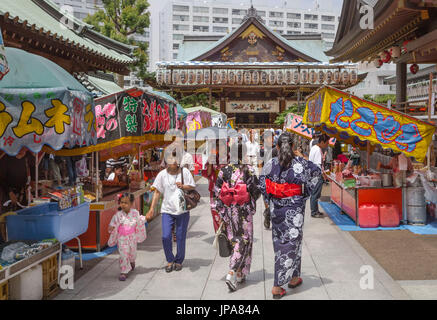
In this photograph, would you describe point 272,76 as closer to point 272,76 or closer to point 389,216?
point 272,76

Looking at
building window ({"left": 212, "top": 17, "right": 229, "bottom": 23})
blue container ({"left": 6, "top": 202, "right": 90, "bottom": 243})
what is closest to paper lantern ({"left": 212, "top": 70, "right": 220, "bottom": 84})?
blue container ({"left": 6, "top": 202, "right": 90, "bottom": 243})

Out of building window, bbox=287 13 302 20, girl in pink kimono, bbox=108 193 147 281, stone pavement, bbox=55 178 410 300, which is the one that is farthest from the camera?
building window, bbox=287 13 302 20

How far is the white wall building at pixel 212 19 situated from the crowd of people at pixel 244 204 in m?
68.0

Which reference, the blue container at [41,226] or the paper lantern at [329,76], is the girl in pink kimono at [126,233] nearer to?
the blue container at [41,226]

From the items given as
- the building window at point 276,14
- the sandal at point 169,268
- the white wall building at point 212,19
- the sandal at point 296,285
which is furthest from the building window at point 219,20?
the sandal at point 296,285

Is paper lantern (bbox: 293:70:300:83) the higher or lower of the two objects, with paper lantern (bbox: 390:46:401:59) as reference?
higher

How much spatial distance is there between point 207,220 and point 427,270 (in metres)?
4.86

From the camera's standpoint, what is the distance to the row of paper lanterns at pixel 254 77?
24797 mm

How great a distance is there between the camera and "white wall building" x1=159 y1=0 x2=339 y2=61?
72.6 m

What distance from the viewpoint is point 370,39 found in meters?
11.2

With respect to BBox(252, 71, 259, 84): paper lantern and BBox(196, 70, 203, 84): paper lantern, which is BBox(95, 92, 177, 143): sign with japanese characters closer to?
BBox(196, 70, 203, 84): paper lantern

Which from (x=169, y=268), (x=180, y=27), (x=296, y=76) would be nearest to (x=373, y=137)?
(x=169, y=268)

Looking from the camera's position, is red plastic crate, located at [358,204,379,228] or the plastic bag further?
red plastic crate, located at [358,204,379,228]

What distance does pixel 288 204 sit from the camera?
4473mm
